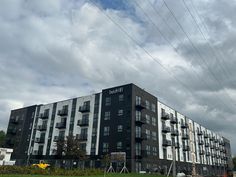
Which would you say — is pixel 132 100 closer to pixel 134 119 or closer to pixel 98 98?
pixel 134 119

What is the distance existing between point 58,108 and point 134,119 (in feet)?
75.2

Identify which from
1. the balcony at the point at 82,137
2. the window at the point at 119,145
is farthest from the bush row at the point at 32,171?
the balcony at the point at 82,137

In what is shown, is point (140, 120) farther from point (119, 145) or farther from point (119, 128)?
point (119, 145)

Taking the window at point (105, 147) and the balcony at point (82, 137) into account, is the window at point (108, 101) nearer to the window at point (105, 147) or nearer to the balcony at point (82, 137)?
the balcony at point (82, 137)

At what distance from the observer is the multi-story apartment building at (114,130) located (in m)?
46.5

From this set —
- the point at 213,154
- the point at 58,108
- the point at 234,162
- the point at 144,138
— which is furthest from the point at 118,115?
the point at 234,162

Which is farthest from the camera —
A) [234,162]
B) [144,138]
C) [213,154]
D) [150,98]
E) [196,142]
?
[234,162]

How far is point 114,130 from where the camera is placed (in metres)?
47.4

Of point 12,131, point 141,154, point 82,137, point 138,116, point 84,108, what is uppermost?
point 84,108

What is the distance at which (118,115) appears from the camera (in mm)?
48062

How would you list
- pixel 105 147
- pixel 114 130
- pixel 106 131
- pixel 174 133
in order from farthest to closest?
1. pixel 174 133
2. pixel 106 131
3. pixel 114 130
4. pixel 105 147

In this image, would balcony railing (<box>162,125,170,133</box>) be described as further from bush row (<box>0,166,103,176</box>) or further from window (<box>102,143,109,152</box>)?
bush row (<box>0,166,103,176</box>)

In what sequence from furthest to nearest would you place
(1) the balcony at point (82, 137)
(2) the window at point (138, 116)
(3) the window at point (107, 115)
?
(1) the balcony at point (82, 137), (3) the window at point (107, 115), (2) the window at point (138, 116)

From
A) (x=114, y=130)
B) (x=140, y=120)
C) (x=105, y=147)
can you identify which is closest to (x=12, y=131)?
(x=105, y=147)
